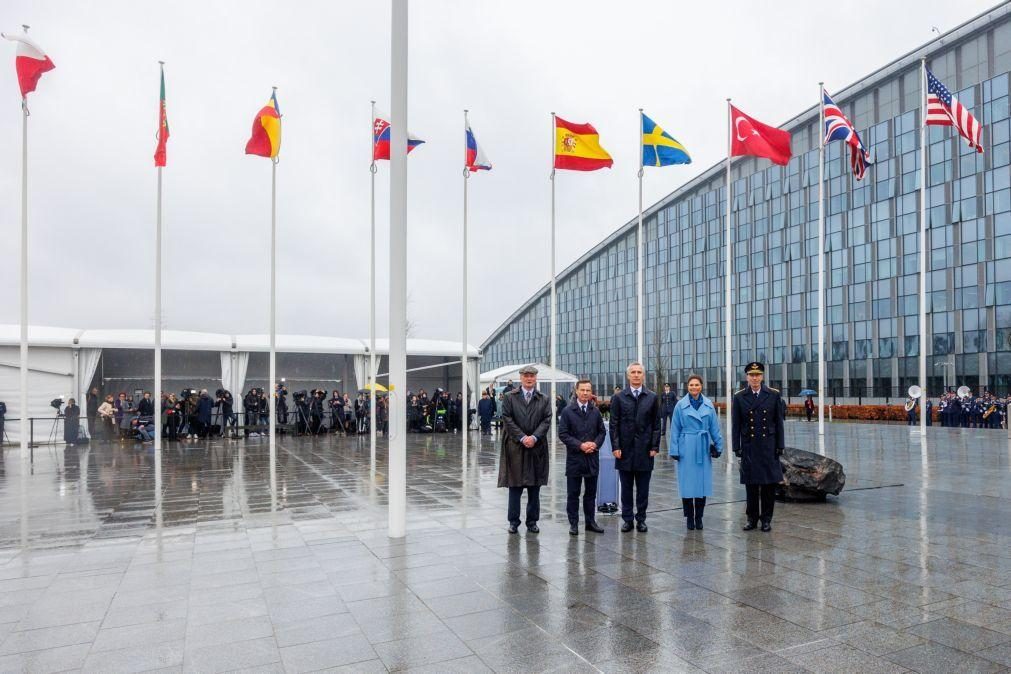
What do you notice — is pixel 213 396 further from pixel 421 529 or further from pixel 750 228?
pixel 750 228

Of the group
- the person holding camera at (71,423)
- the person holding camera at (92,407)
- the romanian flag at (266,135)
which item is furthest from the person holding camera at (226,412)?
the romanian flag at (266,135)

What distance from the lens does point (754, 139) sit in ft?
50.5

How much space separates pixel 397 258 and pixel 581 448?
2.77 meters

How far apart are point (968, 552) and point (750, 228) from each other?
57.0 metres

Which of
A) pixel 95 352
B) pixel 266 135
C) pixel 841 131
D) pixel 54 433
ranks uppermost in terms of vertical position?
pixel 841 131

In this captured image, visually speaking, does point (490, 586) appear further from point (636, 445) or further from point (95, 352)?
point (95, 352)

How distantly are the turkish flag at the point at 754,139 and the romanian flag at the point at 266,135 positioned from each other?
10.1 metres

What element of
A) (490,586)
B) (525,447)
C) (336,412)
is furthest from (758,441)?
(336,412)

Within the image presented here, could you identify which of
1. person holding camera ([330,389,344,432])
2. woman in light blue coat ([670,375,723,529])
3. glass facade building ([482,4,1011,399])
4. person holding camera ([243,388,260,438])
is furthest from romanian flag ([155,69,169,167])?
glass facade building ([482,4,1011,399])

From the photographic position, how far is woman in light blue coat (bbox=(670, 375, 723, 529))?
24.4 feet

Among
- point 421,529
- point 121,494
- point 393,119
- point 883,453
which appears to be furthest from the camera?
point 883,453

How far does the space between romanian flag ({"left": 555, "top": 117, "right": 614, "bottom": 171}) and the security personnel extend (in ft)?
25.4

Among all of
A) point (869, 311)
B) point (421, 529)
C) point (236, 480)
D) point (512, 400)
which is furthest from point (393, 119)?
point (869, 311)

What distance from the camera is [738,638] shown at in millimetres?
4234
